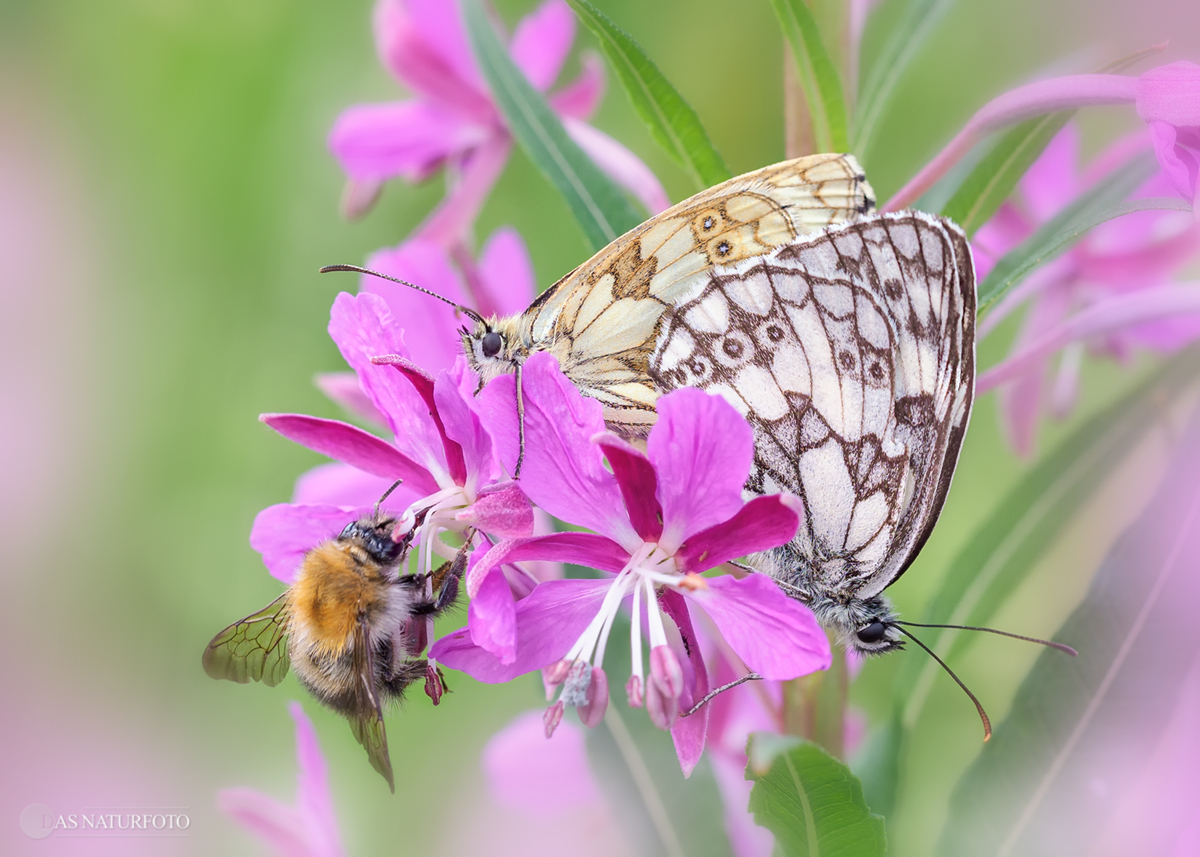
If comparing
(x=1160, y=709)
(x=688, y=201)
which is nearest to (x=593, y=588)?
(x=688, y=201)

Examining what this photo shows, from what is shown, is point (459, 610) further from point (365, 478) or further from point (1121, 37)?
point (1121, 37)

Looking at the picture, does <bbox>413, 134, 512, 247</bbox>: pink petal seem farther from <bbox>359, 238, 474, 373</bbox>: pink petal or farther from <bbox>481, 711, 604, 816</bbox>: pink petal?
<bbox>481, 711, 604, 816</bbox>: pink petal

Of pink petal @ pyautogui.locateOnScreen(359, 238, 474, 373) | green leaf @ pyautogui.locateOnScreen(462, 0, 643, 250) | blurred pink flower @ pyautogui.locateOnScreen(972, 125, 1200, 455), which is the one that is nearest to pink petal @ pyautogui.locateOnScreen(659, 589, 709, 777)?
green leaf @ pyautogui.locateOnScreen(462, 0, 643, 250)

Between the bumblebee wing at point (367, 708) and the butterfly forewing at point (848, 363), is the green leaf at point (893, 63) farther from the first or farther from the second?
the bumblebee wing at point (367, 708)

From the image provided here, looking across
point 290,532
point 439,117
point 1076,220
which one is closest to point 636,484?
point 290,532

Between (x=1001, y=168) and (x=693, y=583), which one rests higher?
(x=1001, y=168)

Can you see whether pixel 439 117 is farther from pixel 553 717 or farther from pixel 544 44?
pixel 553 717
